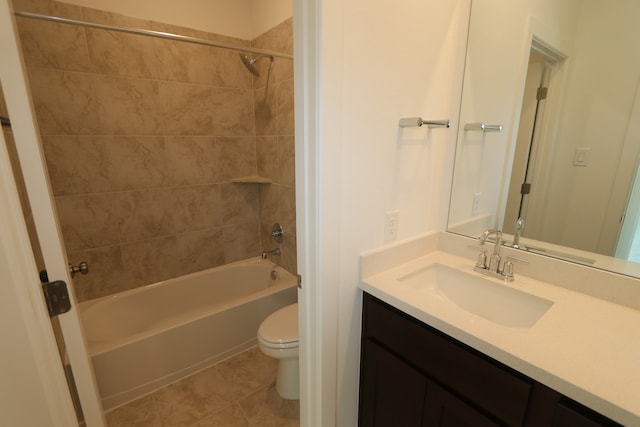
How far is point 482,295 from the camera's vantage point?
1.11 metres

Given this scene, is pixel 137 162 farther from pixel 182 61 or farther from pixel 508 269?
pixel 508 269

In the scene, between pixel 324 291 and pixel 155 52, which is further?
pixel 155 52

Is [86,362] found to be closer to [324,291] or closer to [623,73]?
[324,291]

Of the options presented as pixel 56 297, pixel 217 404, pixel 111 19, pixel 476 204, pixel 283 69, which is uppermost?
pixel 111 19

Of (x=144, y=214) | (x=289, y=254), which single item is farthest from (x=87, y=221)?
(x=289, y=254)

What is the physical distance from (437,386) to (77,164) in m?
2.29

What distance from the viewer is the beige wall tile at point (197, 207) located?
2.19 meters

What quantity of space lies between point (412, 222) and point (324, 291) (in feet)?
1.74

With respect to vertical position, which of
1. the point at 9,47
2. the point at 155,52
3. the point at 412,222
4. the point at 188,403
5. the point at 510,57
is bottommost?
the point at 188,403

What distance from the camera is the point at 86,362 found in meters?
0.87

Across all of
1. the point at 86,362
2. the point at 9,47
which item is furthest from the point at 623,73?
the point at 86,362

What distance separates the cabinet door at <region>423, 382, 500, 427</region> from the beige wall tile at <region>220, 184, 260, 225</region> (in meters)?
1.99

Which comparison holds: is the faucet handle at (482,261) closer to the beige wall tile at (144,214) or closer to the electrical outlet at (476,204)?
the electrical outlet at (476,204)

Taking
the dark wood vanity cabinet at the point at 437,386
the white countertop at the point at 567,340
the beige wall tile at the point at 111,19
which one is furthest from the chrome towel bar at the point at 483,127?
the beige wall tile at the point at 111,19
